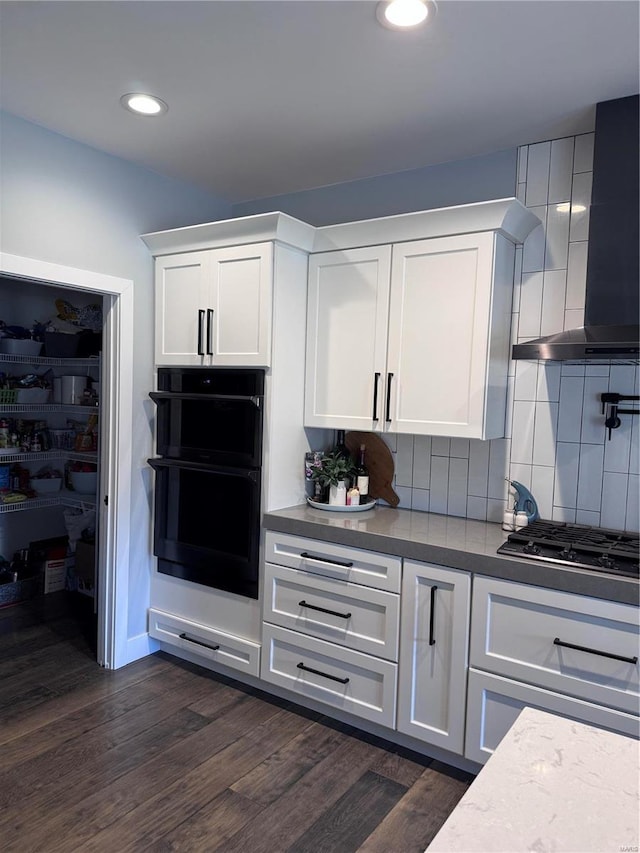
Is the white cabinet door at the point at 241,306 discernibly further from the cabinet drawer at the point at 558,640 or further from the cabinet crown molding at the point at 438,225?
the cabinet drawer at the point at 558,640

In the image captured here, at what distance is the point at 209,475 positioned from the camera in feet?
9.81

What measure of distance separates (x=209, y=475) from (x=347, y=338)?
0.97 meters

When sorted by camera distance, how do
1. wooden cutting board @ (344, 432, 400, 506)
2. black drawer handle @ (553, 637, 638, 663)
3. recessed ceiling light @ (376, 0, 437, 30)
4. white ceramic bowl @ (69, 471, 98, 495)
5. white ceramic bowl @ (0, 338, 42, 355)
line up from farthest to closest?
white ceramic bowl @ (69, 471, 98, 495) → white ceramic bowl @ (0, 338, 42, 355) → wooden cutting board @ (344, 432, 400, 506) → black drawer handle @ (553, 637, 638, 663) → recessed ceiling light @ (376, 0, 437, 30)

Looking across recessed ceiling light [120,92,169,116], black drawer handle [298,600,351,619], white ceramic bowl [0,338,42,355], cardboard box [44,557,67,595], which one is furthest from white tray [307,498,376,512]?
white ceramic bowl [0,338,42,355]

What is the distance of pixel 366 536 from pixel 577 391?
1.09 meters

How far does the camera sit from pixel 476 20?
1759 millimetres

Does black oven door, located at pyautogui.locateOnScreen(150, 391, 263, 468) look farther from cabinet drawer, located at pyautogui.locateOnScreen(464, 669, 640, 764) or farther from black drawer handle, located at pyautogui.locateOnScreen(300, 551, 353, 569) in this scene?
cabinet drawer, located at pyautogui.locateOnScreen(464, 669, 640, 764)

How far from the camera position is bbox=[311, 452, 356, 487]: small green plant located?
2938mm

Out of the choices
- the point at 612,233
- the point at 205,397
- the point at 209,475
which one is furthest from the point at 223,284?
the point at 612,233

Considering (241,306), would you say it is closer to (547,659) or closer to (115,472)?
(115,472)

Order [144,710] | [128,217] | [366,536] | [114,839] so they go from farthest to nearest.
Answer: [128,217] → [144,710] → [366,536] → [114,839]

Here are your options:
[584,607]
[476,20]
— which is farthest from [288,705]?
[476,20]

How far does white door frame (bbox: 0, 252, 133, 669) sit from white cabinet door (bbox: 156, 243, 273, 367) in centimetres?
19

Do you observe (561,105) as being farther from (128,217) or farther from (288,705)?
(288,705)
